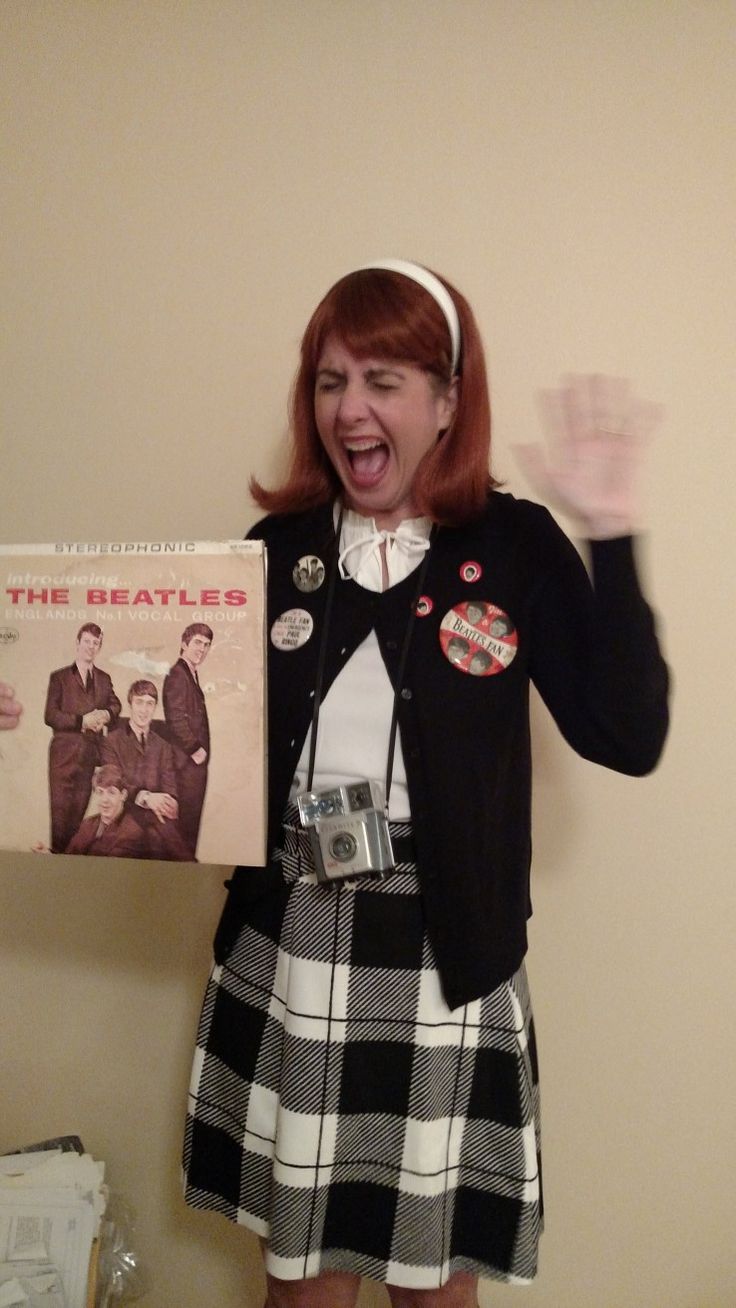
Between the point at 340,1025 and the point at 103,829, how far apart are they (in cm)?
31

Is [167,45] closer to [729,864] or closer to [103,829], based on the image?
[103,829]

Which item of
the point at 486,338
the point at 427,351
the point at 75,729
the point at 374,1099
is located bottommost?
the point at 374,1099

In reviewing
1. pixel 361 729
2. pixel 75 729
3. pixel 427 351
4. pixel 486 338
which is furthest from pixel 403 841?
pixel 486 338

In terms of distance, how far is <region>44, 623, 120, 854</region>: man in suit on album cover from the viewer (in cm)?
83

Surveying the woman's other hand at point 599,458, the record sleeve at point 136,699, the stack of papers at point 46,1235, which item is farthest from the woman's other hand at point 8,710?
the stack of papers at point 46,1235

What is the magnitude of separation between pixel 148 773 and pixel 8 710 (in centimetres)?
16

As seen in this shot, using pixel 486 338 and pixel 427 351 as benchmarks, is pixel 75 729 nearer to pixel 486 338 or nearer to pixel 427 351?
pixel 427 351

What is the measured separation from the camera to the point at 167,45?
121 centimetres

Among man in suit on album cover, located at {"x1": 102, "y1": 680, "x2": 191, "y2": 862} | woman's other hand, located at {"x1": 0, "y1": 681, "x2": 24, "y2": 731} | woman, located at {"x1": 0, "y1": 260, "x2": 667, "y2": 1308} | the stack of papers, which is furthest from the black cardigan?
the stack of papers

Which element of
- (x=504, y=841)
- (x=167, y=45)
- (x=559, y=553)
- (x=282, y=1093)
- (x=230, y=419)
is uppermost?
(x=167, y=45)

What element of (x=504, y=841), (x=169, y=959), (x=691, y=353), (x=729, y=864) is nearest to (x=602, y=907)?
(x=729, y=864)

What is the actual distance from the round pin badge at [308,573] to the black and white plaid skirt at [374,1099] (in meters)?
0.26

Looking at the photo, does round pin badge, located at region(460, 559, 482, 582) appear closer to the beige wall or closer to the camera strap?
the camera strap

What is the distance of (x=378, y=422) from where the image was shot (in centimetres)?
88
